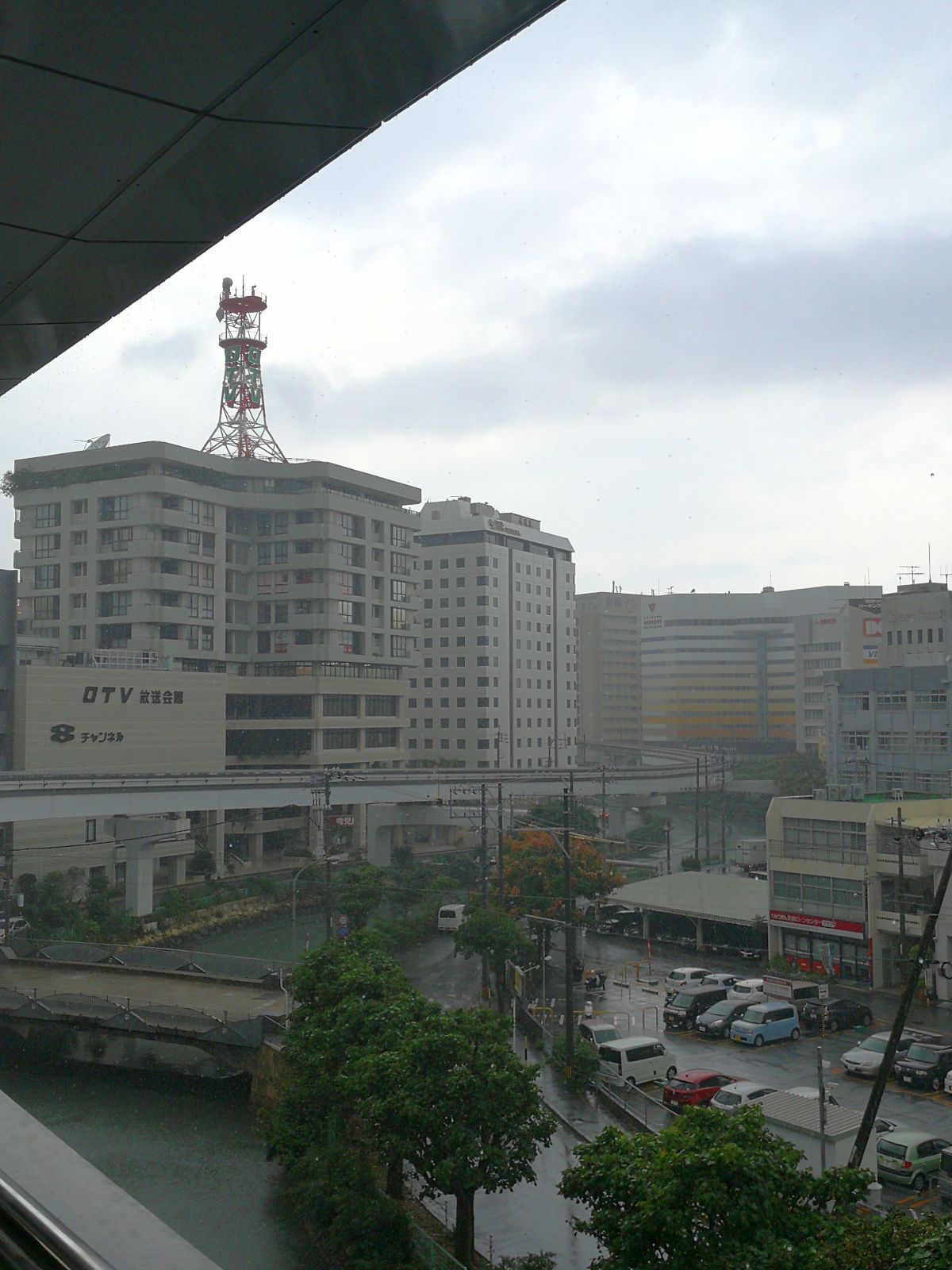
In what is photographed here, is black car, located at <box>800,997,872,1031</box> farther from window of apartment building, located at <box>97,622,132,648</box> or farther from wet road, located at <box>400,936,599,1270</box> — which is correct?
window of apartment building, located at <box>97,622,132,648</box>

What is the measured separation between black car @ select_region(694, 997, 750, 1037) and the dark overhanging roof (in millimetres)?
6423

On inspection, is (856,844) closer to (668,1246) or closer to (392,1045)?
(392,1045)

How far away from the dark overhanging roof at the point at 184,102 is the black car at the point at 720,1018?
6423mm

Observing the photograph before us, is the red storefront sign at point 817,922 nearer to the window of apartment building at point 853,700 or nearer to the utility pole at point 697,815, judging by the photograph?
the window of apartment building at point 853,700

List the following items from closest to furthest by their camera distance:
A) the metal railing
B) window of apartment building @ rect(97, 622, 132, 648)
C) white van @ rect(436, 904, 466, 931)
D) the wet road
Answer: the metal railing
the wet road
white van @ rect(436, 904, 466, 931)
window of apartment building @ rect(97, 622, 132, 648)

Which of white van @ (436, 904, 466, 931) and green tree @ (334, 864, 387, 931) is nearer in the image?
green tree @ (334, 864, 387, 931)

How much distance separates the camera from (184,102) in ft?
2.21

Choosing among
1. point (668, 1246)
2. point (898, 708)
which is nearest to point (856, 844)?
point (898, 708)

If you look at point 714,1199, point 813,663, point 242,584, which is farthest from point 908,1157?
point 813,663

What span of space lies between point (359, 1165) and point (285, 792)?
810cm

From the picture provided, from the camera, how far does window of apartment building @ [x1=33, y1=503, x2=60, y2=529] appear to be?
45.5 feet

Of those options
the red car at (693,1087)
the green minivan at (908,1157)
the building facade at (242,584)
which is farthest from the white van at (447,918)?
the green minivan at (908,1157)

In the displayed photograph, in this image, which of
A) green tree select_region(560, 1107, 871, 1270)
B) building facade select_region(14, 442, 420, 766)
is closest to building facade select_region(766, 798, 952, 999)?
green tree select_region(560, 1107, 871, 1270)

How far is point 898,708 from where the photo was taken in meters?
11.1
